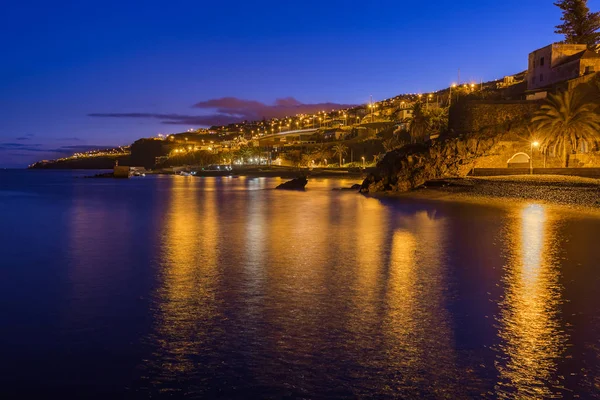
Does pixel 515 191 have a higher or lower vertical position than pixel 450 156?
lower

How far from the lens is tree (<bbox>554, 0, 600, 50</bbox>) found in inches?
2763

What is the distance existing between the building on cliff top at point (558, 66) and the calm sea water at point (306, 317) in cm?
4038

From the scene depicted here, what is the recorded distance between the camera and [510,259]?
13.9 m

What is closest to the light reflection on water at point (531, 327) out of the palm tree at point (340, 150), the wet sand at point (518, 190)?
the wet sand at point (518, 190)

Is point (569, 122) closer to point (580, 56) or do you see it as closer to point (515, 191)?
point (515, 191)

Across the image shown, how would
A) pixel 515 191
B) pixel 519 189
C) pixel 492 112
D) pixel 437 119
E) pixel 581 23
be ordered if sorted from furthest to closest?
pixel 437 119 < pixel 581 23 < pixel 492 112 < pixel 519 189 < pixel 515 191

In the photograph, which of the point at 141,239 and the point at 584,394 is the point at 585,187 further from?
the point at 584,394

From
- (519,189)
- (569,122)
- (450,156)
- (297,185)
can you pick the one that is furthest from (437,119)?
(519,189)

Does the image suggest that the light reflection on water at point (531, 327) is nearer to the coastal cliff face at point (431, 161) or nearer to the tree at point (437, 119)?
the coastal cliff face at point (431, 161)

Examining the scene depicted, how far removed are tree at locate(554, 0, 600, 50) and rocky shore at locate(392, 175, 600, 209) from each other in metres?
41.5

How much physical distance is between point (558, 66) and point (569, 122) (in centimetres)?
2129

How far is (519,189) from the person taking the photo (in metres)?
36.8

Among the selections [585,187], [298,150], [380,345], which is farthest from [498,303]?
[298,150]

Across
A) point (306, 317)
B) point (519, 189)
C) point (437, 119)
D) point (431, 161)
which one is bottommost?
point (306, 317)
